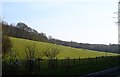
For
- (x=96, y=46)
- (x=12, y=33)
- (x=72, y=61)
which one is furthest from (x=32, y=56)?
(x=96, y=46)

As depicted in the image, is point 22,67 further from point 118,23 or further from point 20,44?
point 20,44

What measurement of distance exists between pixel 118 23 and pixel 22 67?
2026 centimetres

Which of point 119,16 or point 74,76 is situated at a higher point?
point 119,16

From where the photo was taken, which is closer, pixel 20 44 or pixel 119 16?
pixel 119 16

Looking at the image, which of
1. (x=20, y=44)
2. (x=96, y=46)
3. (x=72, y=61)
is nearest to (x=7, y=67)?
(x=72, y=61)

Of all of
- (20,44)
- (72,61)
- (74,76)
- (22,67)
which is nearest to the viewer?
(74,76)

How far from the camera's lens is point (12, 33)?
4070 inches

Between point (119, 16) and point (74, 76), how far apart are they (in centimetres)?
2164

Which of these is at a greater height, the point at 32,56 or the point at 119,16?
the point at 119,16

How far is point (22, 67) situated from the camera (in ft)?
84.2

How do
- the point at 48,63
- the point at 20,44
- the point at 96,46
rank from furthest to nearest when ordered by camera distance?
1. the point at 96,46
2. the point at 20,44
3. the point at 48,63

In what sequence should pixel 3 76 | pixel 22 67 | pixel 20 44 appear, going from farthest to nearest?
pixel 20 44 < pixel 22 67 < pixel 3 76

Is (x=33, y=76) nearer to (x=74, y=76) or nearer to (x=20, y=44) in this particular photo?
(x=74, y=76)

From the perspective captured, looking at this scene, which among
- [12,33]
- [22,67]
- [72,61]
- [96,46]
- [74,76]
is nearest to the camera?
[74,76]
